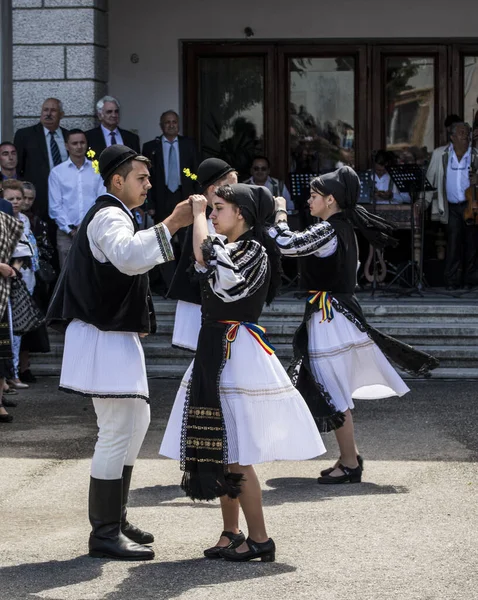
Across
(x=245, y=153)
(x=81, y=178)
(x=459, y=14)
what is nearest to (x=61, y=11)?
(x=81, y=178)

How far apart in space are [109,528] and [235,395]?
32.7 inches

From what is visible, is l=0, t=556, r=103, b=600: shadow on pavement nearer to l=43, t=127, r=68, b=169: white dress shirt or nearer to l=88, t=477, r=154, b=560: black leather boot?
l=88, t=477, r=154, b=560: black leather boot

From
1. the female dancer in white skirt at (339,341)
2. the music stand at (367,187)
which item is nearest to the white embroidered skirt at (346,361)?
the female dancer in white skirt at (339,341)

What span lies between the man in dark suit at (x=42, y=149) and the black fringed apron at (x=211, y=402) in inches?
273

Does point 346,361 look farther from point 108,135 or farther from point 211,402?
point 108,135

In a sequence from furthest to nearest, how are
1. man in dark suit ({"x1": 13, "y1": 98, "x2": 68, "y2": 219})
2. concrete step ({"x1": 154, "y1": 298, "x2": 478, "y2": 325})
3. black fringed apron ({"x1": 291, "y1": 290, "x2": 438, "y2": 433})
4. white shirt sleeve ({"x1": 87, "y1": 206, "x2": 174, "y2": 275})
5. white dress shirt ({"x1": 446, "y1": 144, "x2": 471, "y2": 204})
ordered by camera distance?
white dress shirt ({"x1": 446, "y1": 144, "x2": 471, "y2": 204}) < man in dark suit ({"x1": 13, "y1": 98, "x2": 68, "y2": 219}) < concrete step ({"x1": 154, "y1": 298, "x2": 478, "y2": 325}) < black fringed apron ({"x1": 291, "y1": 290, "x2": 438, "y2": 433}) < white shirt sleeve ({"x1": 87, "y1": 206, "x2": 174, "y2": 275})

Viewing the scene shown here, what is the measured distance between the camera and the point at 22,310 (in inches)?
392

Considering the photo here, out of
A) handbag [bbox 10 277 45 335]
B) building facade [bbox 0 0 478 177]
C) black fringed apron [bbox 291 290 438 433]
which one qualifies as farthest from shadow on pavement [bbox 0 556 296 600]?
building facade [bbox 0 0 478 177]

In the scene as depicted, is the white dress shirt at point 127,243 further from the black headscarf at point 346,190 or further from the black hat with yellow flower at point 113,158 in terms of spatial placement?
the black headscarf at point 346,190

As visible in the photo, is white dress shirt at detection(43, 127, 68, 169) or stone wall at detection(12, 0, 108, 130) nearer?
white dress shirt at detection(43, 127, 68, 169)

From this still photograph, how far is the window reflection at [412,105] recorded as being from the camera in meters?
15.9

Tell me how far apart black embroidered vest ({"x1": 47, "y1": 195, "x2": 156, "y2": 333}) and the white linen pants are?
1.13ft

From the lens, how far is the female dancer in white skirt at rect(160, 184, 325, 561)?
18.6ft

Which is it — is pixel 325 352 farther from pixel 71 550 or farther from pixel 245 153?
pixel 245 153
